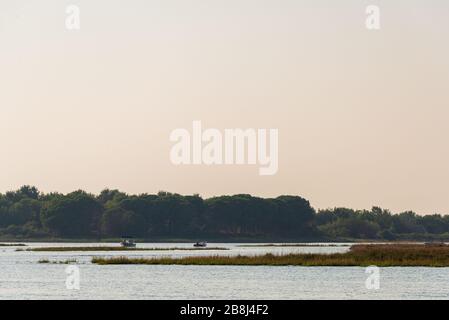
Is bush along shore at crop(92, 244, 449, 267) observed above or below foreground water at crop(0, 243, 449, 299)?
above

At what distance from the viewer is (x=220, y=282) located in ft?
307

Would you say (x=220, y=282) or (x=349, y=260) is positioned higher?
(x=349, y=260)

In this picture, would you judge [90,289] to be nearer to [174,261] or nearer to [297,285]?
[297,285]

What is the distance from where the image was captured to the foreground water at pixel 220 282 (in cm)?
8238

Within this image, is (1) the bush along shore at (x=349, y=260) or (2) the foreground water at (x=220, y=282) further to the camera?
(1) the bush along shore at (x=349, y=260)

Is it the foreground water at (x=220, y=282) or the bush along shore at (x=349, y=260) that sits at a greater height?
the bush along shore at (x=349, y=260)

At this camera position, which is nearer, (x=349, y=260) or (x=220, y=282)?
(x=220, y=282)

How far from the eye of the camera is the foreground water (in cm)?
8238

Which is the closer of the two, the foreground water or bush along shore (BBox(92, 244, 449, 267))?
the foreground water
